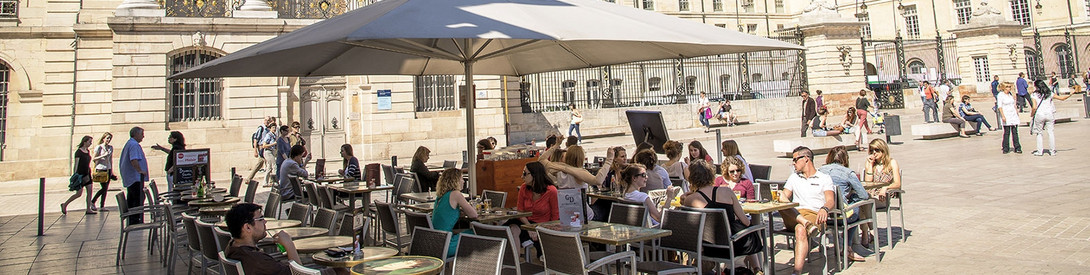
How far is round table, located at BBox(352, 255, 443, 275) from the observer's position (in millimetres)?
4348

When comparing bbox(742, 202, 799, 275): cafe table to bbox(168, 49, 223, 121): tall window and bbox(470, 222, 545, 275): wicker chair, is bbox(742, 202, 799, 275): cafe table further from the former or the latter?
bbox(168, 49, 223, 121): tall window

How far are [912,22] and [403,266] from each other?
60.4m

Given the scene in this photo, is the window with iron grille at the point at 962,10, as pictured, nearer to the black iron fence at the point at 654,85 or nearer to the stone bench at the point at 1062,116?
the black iron fence at the point at 654,85

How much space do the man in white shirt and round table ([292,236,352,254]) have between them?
3.61 metres

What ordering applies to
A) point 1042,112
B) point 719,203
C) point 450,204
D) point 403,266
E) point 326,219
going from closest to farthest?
point 403,266 → point 719,203 → point 450,204 → point 326,219 → point 1042,112

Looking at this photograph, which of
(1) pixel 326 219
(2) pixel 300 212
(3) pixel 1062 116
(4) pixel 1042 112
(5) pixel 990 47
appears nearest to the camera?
(1) pixel 326 219

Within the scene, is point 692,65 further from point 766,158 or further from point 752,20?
point 752,20

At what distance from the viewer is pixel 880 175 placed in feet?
24.9

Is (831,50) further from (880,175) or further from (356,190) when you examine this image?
(356,190)

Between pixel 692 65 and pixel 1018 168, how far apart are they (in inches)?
891

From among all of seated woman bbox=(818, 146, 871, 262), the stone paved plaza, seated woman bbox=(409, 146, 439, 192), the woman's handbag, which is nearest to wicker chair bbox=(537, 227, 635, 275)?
the stone paved plaza

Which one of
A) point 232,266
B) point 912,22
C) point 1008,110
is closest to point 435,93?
point 1008,110

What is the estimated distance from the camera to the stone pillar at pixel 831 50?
2761 cm

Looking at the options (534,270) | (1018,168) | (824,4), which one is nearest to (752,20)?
(824,4)
